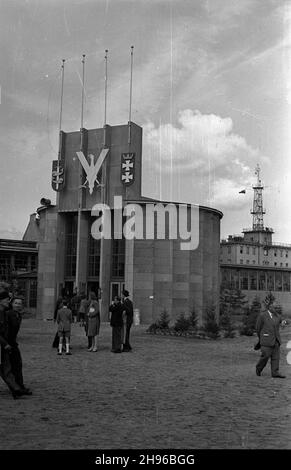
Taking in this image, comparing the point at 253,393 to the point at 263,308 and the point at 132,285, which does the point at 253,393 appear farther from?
the point at 132,285

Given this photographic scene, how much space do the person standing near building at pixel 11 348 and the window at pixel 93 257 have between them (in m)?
30.7

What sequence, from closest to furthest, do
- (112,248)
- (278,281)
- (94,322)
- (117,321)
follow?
1. (117,321)
2. (94,322)
3. (112,248)
4. (278,281)

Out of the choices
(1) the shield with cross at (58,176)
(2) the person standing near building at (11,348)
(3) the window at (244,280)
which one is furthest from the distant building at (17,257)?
(2) the person standing near building at (11,348)

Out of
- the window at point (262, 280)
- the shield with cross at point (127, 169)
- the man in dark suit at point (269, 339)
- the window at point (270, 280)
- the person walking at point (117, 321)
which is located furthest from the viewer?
the window at point (270, 280)

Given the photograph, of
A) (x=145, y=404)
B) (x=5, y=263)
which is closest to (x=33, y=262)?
(x=5, y=263)

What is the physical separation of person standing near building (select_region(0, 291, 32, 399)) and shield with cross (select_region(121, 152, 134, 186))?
28437 millimetres

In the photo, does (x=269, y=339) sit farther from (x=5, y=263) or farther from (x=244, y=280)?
(x=244, y=280)

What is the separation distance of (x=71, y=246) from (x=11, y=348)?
33.1 metres

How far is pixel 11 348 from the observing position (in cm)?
1002

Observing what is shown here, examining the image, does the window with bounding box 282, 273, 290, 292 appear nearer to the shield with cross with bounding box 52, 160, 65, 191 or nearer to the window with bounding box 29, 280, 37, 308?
the window with bounding box 29, 280, 37, 308

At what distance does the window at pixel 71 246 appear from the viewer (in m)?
42.6

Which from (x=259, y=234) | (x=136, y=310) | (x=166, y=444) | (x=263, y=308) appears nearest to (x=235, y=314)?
(x=136, y=310)

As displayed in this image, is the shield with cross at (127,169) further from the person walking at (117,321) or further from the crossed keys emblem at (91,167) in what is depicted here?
the person walking at (117,321)

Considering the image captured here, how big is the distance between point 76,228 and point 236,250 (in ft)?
277
